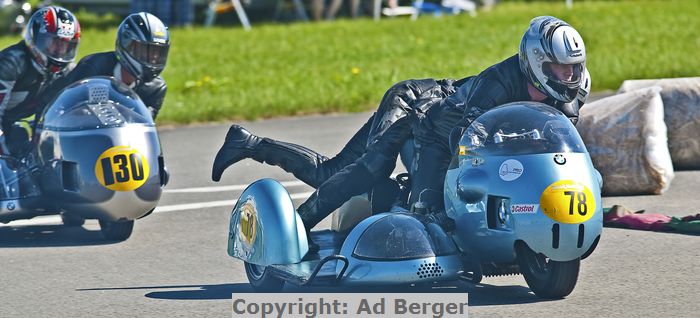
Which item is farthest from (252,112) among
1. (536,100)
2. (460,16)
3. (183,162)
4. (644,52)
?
(460,16)

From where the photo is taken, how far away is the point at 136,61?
10172mm

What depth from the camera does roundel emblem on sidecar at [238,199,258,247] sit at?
24.1 ft

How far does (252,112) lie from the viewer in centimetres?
1634

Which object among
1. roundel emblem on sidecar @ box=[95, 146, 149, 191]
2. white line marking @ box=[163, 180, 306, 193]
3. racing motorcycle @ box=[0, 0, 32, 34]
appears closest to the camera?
roundel emblem on sidecar @ box=[95, 146, 149, 191]

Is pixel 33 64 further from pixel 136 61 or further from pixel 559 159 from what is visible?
pixel 559 159

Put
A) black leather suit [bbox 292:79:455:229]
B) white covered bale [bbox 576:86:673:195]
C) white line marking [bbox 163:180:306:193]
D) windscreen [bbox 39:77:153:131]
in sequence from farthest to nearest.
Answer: white line marking [bbox 163:180:306:193], white covered bale [bbox 576:86:673:195], windscreen [bbox 39:77:153:131], black leather suit [bbox 292:79:455:229]

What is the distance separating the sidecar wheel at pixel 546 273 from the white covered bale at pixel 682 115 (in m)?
4.67

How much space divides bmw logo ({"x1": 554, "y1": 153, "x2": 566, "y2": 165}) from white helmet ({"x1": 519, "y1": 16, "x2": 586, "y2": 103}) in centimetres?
71

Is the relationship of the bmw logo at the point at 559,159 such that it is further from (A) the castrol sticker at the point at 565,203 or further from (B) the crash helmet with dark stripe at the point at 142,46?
(B) the crash helmet with dark stripe at the point at 142,46

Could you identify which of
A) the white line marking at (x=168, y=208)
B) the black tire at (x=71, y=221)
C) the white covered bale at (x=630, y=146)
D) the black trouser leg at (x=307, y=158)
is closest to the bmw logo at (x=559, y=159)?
the black trouser leg at (x=307, y=158)


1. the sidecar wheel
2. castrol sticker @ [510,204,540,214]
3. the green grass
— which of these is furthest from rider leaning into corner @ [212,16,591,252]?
the green grass

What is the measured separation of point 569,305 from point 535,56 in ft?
4.40

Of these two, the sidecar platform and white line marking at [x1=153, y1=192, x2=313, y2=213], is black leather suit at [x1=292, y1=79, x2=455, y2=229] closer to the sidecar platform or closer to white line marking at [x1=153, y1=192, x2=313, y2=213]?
the sidecar platform

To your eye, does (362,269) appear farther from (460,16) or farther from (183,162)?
(460,16)
